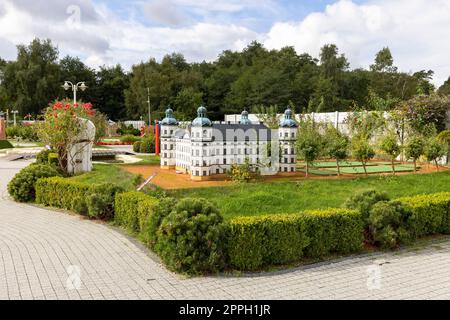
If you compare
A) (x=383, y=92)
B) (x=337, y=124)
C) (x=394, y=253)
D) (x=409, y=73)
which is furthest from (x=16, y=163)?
(x=409, y=73)

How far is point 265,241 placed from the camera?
7535 millimetres

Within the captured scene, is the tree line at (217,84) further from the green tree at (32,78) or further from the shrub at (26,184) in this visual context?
the shrub at (26,184)

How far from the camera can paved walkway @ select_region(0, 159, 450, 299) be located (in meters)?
6.34

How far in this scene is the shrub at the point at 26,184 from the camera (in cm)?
1356

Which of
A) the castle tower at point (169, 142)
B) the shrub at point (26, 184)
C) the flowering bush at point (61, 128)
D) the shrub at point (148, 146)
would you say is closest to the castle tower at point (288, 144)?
the castle tower at point (169, 142)

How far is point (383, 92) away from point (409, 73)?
15.6 feet

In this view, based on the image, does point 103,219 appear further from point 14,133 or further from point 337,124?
point 14,133

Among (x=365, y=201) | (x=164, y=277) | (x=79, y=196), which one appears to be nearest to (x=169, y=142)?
(x=79, y=196)

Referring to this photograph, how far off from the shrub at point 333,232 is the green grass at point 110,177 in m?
6.92

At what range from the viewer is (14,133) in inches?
1797

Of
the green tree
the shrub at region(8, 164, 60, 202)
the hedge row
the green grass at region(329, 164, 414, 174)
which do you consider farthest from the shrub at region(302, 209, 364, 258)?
the green tree

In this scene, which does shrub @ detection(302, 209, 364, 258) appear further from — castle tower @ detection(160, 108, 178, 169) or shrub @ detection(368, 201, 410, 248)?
castle tower @ detection(160, 108, 178, 169)

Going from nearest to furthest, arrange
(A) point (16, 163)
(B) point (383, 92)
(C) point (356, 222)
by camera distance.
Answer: (C) point (356, 222), (A) point (16, 163), (B) point (383, 92)
